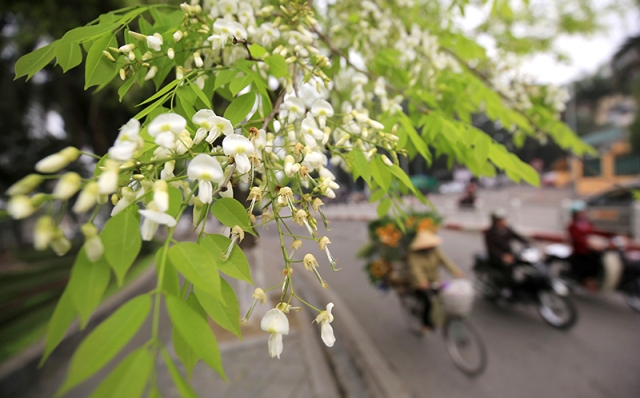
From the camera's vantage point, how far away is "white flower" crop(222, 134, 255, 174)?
30.7 inches

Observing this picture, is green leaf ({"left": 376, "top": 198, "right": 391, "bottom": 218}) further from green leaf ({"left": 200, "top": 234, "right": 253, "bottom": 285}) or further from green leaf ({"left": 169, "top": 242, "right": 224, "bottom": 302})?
green leaf ({"left": 169, "top": 242, "right": 224, "bottom": 302})

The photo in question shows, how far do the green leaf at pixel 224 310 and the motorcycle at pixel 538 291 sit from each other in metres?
4.18

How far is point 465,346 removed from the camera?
11.0 ft

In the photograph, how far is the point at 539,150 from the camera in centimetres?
3106

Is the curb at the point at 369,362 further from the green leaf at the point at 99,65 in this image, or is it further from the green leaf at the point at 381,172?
the green leaf at the point at 99,65

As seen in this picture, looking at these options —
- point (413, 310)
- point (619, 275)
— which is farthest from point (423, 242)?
point (619, 275)

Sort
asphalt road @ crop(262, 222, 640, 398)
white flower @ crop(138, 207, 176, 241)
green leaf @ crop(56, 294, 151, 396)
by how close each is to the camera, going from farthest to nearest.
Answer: asphalt road @ crop(262, 222, 640, 398) → white flower @ crop(138, 207, 176, 241) → green leaf @ crop(56, 294, 151, 396)

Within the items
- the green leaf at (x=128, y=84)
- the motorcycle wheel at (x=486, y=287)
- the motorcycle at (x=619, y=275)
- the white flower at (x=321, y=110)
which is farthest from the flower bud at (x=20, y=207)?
the motorcycle at (x=619, y=275)

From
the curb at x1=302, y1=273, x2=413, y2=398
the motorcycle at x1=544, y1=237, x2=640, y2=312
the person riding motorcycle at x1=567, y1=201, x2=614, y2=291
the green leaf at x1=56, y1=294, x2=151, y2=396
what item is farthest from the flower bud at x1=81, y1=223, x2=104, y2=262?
the person riding motorcycle at x1=567, y1=201, x2=614, y2=291

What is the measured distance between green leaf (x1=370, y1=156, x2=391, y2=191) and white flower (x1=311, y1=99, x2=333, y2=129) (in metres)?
0.23

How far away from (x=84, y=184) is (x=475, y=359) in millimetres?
3707

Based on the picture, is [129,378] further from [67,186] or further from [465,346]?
[465,346]

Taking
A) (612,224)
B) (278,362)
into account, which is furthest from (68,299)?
(612,224)

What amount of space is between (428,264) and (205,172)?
11.3 ft
